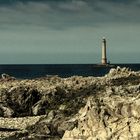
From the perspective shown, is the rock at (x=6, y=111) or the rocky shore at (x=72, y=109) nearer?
the rocky shore at (x=72, y=109)

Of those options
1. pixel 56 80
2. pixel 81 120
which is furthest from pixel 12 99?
pixel 81 120

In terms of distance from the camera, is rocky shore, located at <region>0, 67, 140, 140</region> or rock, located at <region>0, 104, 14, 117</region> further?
rock, located at <region>0, 104, 14, 117</region>

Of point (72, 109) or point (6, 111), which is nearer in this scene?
point (72, 109)

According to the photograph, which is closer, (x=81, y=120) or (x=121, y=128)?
(x=121, y=128)

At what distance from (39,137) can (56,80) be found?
28162 mm

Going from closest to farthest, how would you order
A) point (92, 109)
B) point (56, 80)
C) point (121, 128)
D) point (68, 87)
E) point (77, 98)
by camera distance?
point (121, 128)
point (92, 109)
point (77, 98)
point (68, 87)
point (56, 80)

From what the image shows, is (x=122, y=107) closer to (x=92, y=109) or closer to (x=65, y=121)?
(x=92, y=109)

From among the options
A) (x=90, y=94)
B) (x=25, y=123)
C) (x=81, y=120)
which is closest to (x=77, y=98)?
(x=90, y=94)

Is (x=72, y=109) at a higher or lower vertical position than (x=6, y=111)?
higher

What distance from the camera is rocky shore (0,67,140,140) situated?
147 ft

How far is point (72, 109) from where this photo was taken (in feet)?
187

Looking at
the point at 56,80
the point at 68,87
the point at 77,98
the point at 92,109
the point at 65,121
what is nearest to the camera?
the point at 92,109

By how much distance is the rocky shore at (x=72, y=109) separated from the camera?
44.8 meters

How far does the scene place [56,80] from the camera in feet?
256
